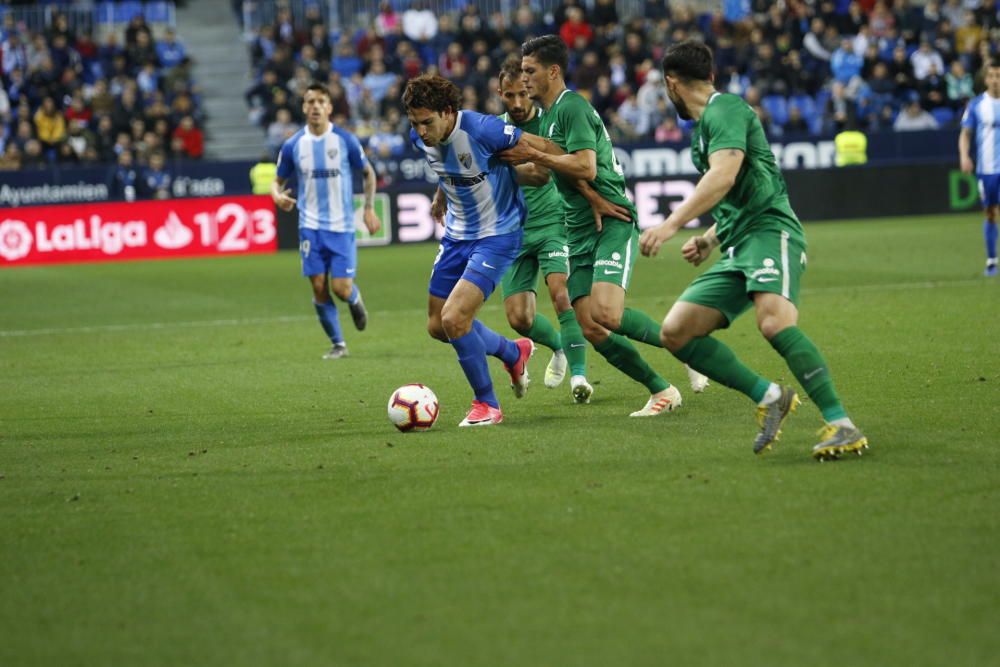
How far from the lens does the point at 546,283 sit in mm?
9648

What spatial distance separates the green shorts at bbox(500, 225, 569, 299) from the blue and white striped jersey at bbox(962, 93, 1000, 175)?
874 cm

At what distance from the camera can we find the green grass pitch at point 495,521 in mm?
4340

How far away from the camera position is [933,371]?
31.6 ft

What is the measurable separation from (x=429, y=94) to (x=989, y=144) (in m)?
10.6

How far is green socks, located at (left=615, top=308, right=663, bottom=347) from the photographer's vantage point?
27.9 ft

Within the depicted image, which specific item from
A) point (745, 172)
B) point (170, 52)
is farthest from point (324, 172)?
point (170, 52)

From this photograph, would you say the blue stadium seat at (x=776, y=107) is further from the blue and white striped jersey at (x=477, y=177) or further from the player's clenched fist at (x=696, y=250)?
the player's clenched fist at (x=696, y=250)

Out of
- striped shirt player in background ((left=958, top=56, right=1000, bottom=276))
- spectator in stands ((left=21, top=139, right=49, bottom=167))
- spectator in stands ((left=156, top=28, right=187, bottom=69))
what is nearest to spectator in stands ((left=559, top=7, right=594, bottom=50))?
spectator in stands ((left=156, top=28, right=187, bottom=69))

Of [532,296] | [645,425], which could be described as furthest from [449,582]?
[532,296]

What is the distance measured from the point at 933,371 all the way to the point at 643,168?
60.8ft

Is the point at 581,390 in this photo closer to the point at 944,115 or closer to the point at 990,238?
the point at 990,238

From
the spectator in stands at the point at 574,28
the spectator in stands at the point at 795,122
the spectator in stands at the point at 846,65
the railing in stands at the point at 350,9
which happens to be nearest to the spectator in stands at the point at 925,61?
the spectator in stands at the point at 846,65

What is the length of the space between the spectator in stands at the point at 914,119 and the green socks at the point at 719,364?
23.2 metres

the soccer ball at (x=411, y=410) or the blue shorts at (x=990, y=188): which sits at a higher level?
the blue shorts at (x=990, y=188)
